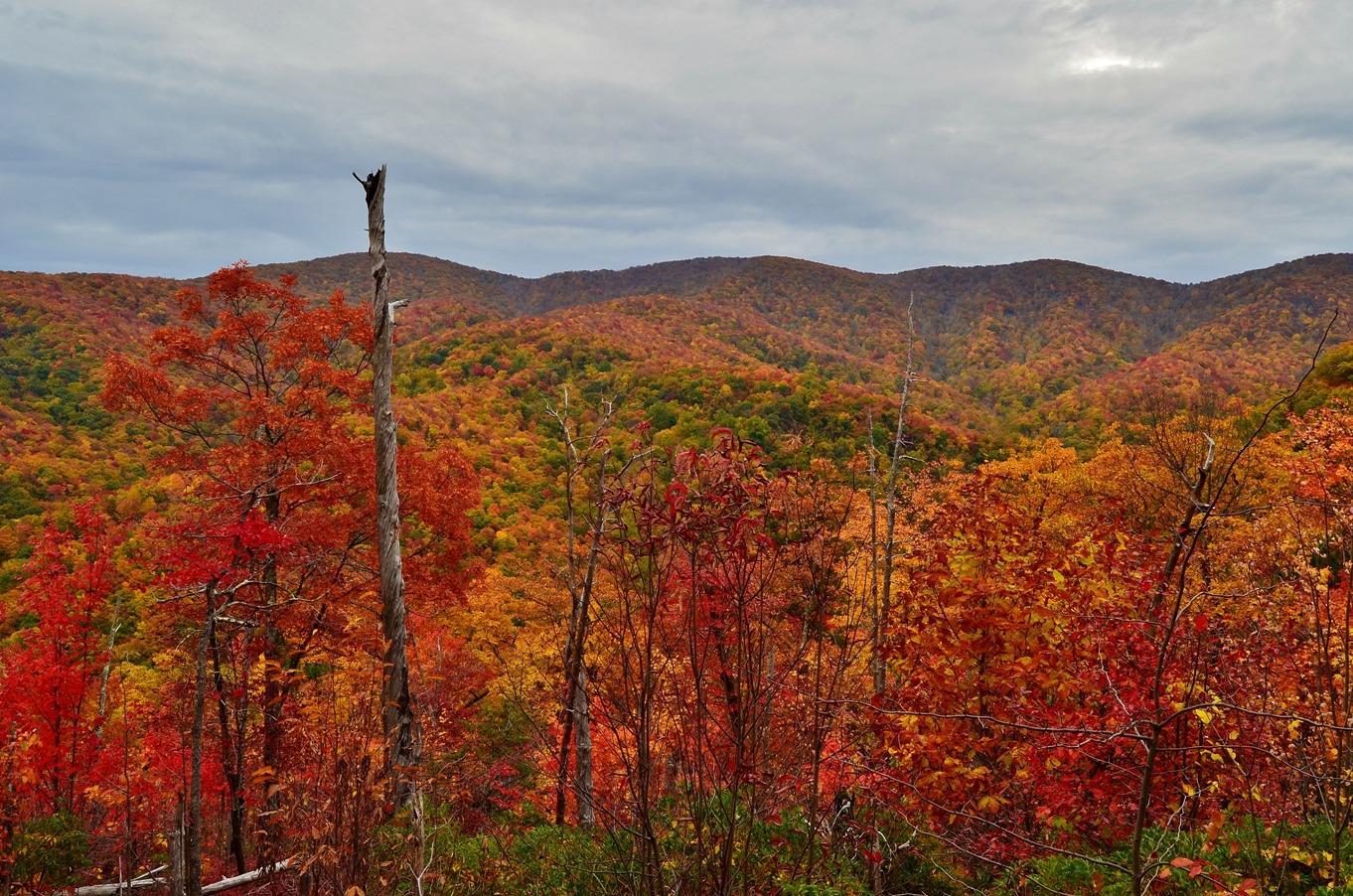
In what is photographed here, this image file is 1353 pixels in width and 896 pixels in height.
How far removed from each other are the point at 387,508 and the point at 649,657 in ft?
17.5

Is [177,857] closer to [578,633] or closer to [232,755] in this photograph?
[578,633]

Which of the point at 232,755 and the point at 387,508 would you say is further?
the point at 232,755

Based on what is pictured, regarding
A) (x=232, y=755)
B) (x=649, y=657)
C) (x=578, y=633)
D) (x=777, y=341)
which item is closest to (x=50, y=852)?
(x=232, y=755)

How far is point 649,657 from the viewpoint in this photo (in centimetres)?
294

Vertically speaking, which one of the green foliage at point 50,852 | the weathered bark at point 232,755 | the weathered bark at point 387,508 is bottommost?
the green foliage at point 50,852

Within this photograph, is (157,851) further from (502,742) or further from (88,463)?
(88,463)

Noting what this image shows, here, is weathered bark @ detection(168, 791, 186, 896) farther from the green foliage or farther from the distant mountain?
the distant mountain

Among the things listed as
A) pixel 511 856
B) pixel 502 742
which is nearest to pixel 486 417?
pixel 502 742

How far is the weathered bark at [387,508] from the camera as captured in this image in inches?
275

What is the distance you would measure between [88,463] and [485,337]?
36.9 meters

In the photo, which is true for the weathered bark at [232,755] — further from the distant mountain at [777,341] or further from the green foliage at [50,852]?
the distant mountain at [777,341]

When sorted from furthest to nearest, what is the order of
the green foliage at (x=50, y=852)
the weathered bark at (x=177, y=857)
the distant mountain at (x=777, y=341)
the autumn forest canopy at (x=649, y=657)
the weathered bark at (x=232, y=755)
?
the distant mountain at (x=777, y=341)
the green foliage at (x=50, y=852)
the weathered bark at (x=232, y=755)
the weathered bark at (x=177, y=857)
the autumn forest canopy at (x=649, y=657)

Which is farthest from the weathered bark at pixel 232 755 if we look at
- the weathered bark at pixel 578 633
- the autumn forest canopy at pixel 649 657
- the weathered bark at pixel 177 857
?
the weathered bark at pixel 578 633

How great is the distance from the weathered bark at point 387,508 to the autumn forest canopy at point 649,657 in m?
0.07
